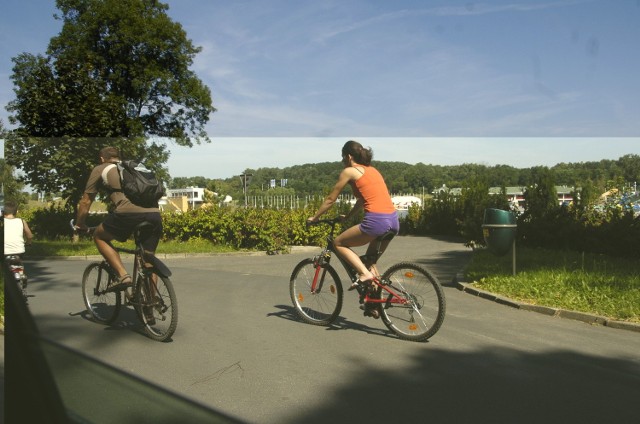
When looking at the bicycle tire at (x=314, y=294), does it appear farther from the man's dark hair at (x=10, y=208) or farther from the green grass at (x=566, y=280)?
the green grass at (x=566, y=280)

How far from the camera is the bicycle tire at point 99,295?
Result: 4352 millimetres

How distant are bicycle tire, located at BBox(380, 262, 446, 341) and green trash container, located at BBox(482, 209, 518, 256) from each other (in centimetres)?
310

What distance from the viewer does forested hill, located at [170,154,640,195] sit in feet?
15.3

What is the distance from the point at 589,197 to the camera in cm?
905

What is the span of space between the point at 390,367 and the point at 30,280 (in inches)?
118

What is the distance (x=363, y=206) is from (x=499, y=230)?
3.50m

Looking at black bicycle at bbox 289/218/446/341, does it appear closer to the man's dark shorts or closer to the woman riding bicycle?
the woman riding bicycle

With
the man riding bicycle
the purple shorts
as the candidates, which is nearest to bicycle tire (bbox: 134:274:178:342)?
the man riding bicycle

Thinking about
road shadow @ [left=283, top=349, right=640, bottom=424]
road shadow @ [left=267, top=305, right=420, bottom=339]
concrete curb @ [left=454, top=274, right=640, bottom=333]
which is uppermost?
road shadow @ [left=267, top=305, right=420, bottom=339]

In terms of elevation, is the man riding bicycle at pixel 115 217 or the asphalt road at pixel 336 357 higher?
the man riding bicycle at pixel 115 217

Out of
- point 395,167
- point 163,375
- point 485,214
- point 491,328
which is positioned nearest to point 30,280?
point 163,375

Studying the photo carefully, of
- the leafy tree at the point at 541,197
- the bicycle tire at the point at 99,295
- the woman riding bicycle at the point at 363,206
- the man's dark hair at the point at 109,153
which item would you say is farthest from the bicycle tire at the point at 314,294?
the leafy tree at the point at 541,197

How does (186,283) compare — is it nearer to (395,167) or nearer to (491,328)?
(395,167)

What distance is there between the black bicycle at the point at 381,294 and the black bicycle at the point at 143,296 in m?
1.40
